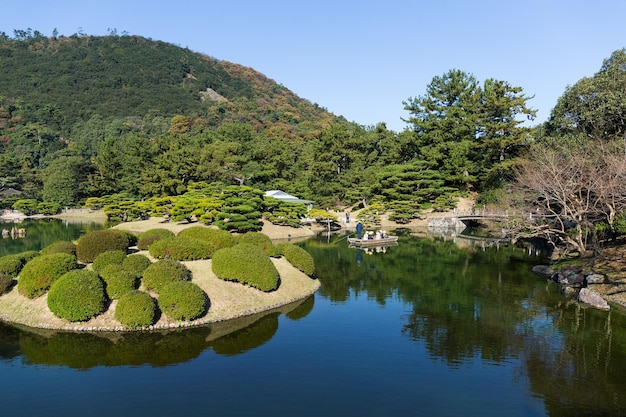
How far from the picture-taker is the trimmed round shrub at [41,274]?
548 inches

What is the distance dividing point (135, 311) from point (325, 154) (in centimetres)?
4392

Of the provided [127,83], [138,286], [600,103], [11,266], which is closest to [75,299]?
[138,286]

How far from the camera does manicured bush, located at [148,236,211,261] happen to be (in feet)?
54.9

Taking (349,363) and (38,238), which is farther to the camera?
(38,238)

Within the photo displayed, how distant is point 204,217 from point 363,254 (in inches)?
514

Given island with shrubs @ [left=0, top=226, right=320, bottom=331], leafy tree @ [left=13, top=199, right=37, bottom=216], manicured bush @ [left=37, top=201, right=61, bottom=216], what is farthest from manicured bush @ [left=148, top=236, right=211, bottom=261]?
leafy tree @ [left=13, top=199, right=37, bottom=216]

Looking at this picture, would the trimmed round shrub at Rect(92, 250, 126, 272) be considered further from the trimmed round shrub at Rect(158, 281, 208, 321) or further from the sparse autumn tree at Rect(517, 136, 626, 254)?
the sparse autumn tree at Rect(517, 136, 626, 254)

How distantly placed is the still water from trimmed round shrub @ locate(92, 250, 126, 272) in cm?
282

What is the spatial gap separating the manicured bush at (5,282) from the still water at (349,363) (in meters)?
2.20

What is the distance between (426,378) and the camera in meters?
10.1

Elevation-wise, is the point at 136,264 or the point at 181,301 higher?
the point at 136,264

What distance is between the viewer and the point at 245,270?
1573 centimetres

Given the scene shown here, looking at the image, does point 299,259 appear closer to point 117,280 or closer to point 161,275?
point 161,275

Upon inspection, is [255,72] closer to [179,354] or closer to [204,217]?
[204,217]
